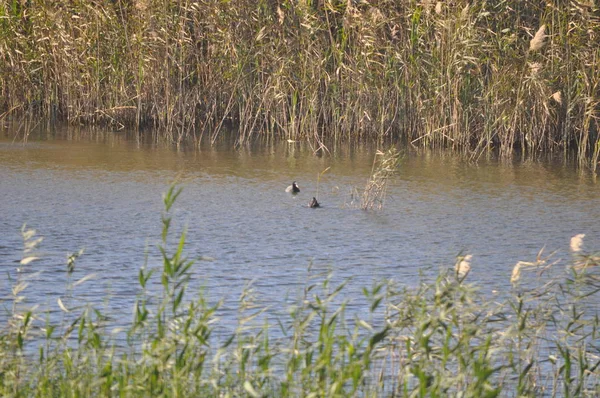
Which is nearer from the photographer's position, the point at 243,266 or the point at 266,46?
the point at 243,266

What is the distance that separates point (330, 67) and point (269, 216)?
4038 millimetres

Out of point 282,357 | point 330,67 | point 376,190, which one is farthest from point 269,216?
point 330,67

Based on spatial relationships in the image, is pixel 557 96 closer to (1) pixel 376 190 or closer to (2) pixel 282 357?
(1) pixel 376 190

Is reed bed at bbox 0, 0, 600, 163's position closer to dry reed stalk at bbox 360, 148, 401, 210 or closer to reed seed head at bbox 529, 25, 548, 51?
reed seed head at bbox 529, 25, 548, 51

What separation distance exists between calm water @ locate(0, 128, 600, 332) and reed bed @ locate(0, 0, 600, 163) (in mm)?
600

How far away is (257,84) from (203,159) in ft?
4.31

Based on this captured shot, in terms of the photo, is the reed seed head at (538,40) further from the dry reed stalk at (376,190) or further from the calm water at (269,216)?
the dry reed stalk at (376,190)

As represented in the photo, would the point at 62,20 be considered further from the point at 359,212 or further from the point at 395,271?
the point at 395,271

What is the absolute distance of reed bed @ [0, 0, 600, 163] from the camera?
10.6 metres

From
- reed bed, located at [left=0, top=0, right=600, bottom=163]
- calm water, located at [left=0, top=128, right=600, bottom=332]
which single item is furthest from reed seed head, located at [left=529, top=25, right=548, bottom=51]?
calm water, located at [left=0, top=128, right=600, bottom=332]

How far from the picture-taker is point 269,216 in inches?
306

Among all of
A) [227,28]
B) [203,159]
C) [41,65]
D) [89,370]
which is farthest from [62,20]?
[89,370]

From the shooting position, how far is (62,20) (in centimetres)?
1209

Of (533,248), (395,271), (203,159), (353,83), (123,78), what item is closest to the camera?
(395,271)
